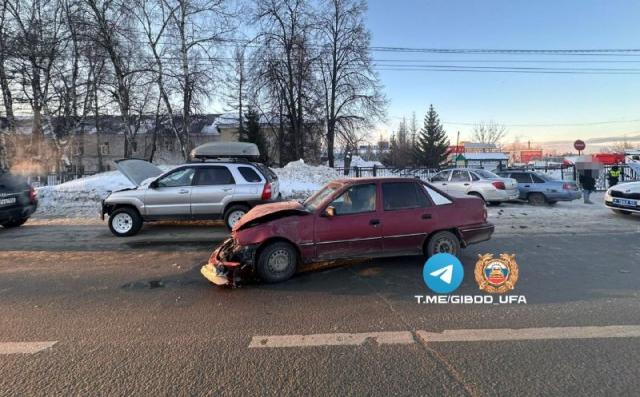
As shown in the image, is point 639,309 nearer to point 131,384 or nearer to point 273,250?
point 273,250

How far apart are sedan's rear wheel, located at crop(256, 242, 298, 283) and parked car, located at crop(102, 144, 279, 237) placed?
407 cm

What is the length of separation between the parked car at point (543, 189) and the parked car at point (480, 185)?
43.1 inches

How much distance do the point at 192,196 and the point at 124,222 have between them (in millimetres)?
1678

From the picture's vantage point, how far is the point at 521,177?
584 inches

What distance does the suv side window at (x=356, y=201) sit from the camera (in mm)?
5281

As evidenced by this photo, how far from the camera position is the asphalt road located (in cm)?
265

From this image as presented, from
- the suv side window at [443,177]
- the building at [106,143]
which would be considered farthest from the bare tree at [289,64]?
the suv side window at [443,177]

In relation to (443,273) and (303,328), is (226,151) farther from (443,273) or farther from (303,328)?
(303,328)

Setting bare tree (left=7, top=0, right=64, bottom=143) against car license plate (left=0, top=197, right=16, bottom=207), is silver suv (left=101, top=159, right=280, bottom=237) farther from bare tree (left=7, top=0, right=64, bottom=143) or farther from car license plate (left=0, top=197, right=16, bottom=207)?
bare tree (left=7, top=0, right=64, bottom=143)

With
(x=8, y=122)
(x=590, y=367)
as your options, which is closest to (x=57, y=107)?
(x=8, y=122)

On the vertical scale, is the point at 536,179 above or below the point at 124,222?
above

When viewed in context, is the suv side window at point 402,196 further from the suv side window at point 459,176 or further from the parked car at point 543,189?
the parked car at point 543,189

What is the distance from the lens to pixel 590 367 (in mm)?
2801

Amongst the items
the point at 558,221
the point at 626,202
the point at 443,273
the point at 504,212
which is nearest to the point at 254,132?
the point at 504,212
